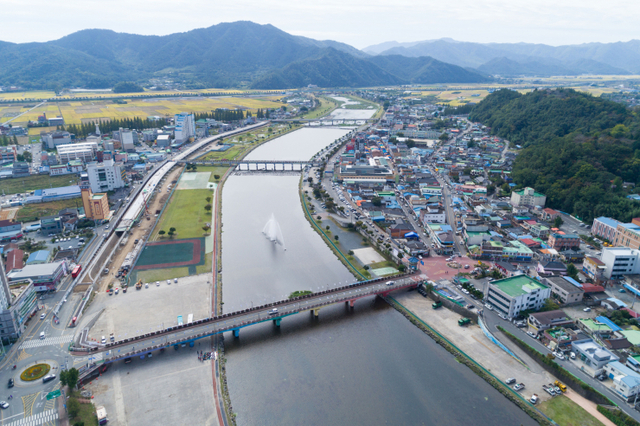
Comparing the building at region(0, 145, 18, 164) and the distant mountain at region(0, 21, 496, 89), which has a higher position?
the distant mountain at region(0, 21, 496, 89)

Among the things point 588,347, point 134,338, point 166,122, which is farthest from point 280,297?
point 166,122

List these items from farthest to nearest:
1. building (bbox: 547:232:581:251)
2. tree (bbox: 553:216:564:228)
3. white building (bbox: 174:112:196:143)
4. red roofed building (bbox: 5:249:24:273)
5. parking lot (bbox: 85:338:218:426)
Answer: white building (bbox: 174:112:196:143) < tree (bbox: 553:216:564:228) < building (bbox: 547:232:581:251) < red roofed building (bbox: 5:249:24:273) < parking lot (bbox: 85:338:218:426)

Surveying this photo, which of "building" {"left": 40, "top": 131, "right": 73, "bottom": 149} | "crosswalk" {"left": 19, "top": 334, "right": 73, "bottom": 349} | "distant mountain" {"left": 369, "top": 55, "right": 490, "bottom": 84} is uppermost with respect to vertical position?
"distant mountain" {"left": 369, "top": 55, "right": 490, "bottom": 84}

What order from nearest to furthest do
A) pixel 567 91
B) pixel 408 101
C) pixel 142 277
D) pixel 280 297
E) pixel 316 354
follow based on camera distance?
pixel 316 354 → pixel 280 297 → pixel 142 277 → pixel 567 91 → pixel 408 101

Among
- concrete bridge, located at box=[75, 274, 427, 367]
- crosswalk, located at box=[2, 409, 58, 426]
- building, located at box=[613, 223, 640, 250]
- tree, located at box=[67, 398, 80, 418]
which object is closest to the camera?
crosswalk, located at box=[2, 409, 58, 426]

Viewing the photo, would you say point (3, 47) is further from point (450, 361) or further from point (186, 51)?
point (450, 361)

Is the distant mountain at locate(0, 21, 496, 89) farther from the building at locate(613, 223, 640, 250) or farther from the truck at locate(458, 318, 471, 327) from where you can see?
the truck at locate(458, 318, 471, 327)

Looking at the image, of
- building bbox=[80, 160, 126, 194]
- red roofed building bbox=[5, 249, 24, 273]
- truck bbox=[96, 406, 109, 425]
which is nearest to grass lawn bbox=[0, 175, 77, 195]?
building bbox=[80, 160, 126, 194]
